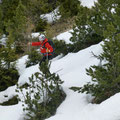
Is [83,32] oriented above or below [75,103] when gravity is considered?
above

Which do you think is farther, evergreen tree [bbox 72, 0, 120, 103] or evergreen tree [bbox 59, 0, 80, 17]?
evergreen tree [bbox 59, 0, 80, 17]

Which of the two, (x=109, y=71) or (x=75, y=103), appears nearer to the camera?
(x=109, y=71)

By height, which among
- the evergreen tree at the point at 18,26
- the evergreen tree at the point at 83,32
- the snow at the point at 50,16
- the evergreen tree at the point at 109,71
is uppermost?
the snow at the point at 50,16

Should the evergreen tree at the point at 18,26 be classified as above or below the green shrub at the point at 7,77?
above

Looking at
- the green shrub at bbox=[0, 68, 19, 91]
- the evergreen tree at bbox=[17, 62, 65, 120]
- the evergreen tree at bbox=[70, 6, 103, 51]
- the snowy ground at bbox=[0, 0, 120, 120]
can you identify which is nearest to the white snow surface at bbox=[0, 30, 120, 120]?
the snowy ground at bbox=[0, 0, 120, 120]

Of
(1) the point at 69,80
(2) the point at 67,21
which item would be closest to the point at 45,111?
(1) the point at 69,80

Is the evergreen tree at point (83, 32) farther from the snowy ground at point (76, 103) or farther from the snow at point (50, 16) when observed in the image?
the snow at point (50, 16)

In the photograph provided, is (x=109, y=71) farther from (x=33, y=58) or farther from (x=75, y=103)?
(x=33, y=58)

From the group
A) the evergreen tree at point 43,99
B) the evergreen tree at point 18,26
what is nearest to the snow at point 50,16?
the evergreen tree at point 18,26

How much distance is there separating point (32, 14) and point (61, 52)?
16064mm

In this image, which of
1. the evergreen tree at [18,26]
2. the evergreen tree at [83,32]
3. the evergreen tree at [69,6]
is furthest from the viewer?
the evergreen tree at [69,6]

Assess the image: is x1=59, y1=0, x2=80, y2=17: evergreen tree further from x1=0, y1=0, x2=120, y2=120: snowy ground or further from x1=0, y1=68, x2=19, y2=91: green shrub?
x1=0, y1=0, x2=120, y2=120: snowy ground

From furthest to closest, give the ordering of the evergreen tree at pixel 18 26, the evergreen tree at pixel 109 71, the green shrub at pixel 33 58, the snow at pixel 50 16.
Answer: the snow at pixel 50 16
the evergreen tree at pixel 18 26
the green shrub at pixel 33 58
the evergreen tree at pixel 109 71

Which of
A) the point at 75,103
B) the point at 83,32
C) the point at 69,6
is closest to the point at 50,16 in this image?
the point at 69,6
